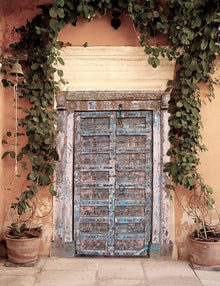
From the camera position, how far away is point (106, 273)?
3.36 m

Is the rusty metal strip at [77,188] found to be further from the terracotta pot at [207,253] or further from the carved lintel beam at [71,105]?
the terracotta pot at [207,253]

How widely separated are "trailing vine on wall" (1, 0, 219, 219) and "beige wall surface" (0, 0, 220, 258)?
12 cm

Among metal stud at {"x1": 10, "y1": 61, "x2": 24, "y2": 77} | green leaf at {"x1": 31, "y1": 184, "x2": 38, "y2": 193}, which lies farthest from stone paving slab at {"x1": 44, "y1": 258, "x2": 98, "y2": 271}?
metal stud at {"x1": 10, "y1": 61, "x2": 24, "y2": 77}

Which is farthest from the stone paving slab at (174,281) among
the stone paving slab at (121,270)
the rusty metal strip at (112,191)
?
the rusty metal strip at (112,191)

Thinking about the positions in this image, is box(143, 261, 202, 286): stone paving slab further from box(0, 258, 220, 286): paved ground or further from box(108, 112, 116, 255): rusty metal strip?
box(108, 112, 116, 255): rusty metal strip

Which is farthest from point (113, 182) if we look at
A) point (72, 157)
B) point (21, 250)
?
point (21, 250)

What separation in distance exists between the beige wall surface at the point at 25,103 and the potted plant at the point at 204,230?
11cm

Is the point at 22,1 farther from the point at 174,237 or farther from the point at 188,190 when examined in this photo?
the point at 174,237

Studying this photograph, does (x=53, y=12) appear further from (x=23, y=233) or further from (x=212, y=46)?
(x=23, y=233)

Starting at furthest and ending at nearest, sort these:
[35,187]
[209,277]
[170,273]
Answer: [35,187] < [170,273] < [209,277]

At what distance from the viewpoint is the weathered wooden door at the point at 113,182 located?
3869 millimetres

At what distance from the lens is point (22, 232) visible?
146 inches

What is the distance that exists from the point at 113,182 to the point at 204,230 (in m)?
1.12

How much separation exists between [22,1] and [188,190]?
291cm
